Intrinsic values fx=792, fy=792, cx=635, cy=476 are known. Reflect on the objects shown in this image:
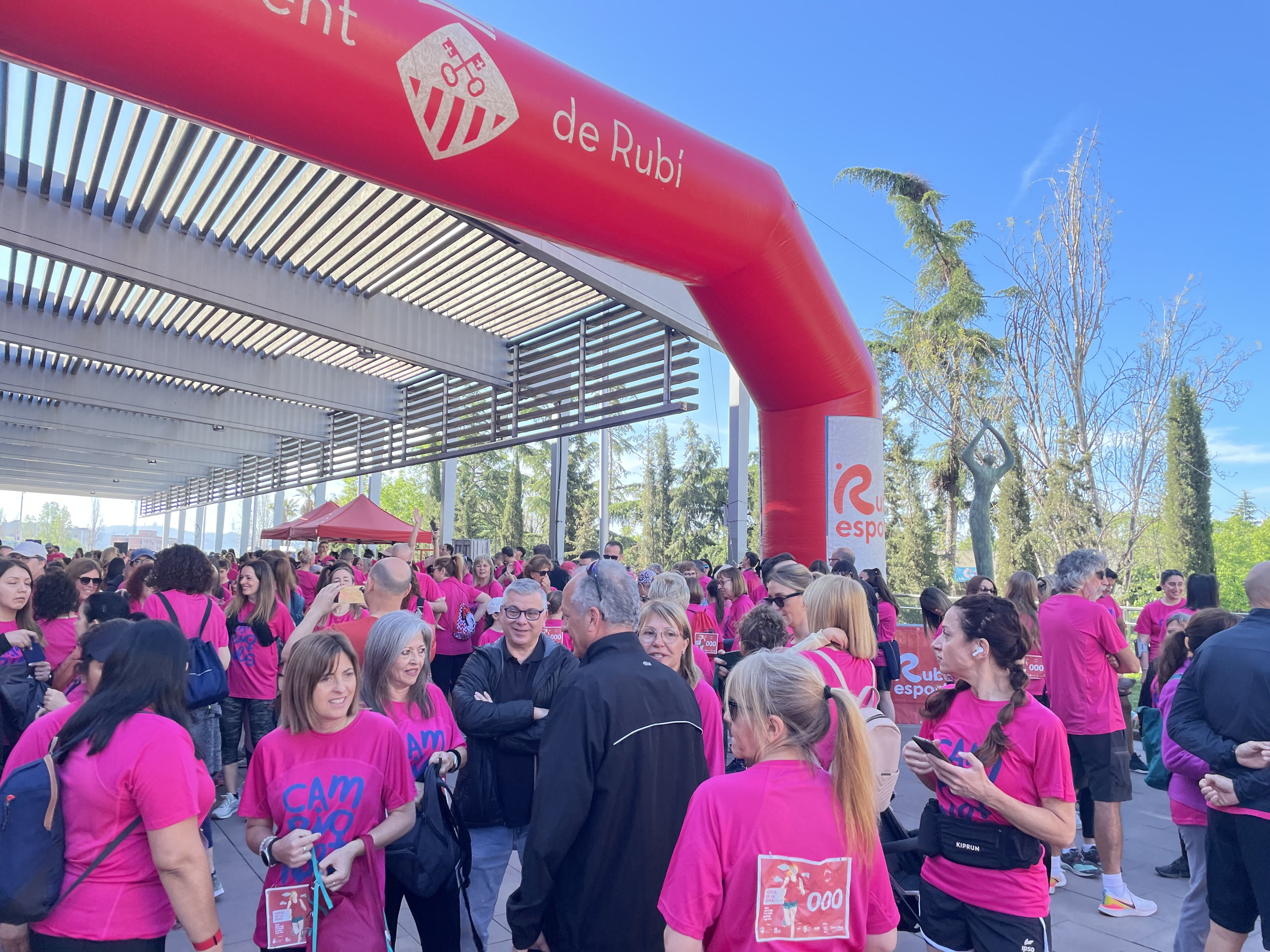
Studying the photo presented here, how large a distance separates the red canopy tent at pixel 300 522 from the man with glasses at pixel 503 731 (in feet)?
41.9

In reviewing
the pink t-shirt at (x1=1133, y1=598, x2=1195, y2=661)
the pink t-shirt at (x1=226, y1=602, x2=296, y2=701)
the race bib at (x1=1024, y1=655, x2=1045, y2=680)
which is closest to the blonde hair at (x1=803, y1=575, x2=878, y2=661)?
the race bib at (x1=1024, y1=655, x2=1045, y2=680)

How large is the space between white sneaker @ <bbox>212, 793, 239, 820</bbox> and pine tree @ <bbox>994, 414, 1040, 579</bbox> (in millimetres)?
20100

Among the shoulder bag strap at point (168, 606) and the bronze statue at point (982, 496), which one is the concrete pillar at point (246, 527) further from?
the shoulder bag strap at point (168, 606)

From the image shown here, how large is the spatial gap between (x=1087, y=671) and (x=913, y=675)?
11.1 feet

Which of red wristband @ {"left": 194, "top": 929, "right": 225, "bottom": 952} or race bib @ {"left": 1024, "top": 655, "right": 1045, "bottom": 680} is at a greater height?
race bib @ {"left": 1024, "top": 655, "right": 1045, "bottom": 680}

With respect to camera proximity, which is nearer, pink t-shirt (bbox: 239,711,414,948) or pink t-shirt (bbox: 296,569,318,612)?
pink t-shirt (bbox: 239,711,414,948)

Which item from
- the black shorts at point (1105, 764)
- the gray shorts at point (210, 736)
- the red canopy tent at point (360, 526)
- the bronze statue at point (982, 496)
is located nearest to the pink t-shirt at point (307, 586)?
the gray shorts at point (210, 736)

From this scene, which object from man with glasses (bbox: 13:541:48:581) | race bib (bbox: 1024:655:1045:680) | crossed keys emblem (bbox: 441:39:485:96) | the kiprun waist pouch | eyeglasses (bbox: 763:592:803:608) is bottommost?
the kiprun waist pouch

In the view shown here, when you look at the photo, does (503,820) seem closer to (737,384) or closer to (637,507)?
(737,384)

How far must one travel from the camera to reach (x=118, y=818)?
77.4 inches

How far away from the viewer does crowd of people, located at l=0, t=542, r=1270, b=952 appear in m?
1.70

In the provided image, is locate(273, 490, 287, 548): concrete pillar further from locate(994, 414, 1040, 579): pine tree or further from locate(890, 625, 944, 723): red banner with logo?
locate(890, 625, 944, 723): red banner with logo

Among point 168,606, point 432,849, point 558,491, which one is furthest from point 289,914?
point 558,491

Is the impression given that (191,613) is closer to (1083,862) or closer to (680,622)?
(680,622)
